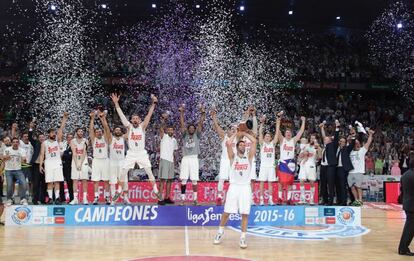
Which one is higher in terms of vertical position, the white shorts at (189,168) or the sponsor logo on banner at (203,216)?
the white shorts at (189,168)

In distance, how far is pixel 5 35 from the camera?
30.3m

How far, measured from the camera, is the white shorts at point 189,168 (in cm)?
1303

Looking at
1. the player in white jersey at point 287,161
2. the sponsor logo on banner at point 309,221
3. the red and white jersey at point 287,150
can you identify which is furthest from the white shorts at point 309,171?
the sponsor logo on banner at point 309,221

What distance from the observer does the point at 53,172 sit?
13062 mm

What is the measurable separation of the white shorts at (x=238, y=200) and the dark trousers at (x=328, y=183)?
4.34 m

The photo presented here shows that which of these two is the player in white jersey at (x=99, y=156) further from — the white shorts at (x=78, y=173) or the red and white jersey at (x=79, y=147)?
the white shorts at (x=78, y=173)

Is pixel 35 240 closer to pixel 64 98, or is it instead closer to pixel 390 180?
pixel 390 180

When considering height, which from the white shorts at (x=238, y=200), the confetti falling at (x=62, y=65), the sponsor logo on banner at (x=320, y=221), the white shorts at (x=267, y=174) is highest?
the confetti falling at (x=62, y=65)

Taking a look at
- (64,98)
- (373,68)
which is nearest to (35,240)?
(64,98)

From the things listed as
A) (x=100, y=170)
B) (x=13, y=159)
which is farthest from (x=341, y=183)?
(x=13, y=159)

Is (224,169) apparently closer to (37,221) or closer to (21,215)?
(37,221)

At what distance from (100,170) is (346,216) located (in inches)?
268

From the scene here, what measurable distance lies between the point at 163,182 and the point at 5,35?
70.5 ft

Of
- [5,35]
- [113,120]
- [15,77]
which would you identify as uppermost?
[5,35]
